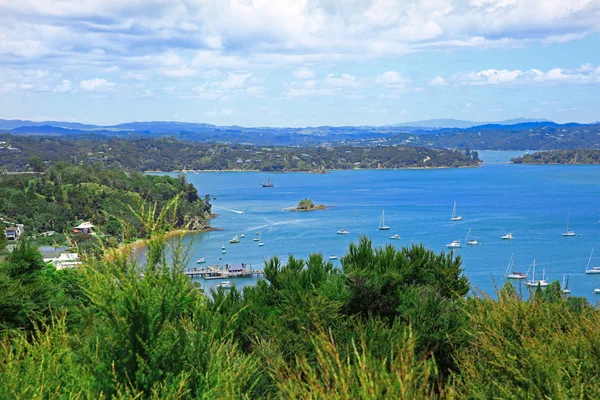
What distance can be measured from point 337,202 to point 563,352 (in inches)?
1957

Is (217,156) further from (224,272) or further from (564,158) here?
(224,272)

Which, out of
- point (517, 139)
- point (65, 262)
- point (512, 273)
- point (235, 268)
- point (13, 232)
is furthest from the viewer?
point (517, 139)

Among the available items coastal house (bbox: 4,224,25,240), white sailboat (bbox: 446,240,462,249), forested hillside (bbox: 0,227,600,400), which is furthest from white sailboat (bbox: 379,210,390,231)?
forested hillside (bbox: 0,227,600,400)

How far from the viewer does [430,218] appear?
45.0 meters

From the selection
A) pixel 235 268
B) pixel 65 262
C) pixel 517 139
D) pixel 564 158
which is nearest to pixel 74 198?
pixel 235 268

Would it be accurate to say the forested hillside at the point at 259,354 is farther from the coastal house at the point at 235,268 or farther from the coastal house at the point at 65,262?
the coastal house at the point at 235,268

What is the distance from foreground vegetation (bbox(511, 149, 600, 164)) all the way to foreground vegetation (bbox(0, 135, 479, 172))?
860 centimetres

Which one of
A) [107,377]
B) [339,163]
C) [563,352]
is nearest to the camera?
[107,377]

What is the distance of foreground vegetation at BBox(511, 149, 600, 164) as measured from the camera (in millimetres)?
99500

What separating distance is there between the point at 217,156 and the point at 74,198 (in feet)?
192

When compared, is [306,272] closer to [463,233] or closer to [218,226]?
[463,233]

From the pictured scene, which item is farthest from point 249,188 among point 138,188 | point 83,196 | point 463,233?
point 463,233

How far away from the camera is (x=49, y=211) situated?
39.0 meters

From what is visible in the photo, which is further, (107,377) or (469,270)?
A: (469,270)
